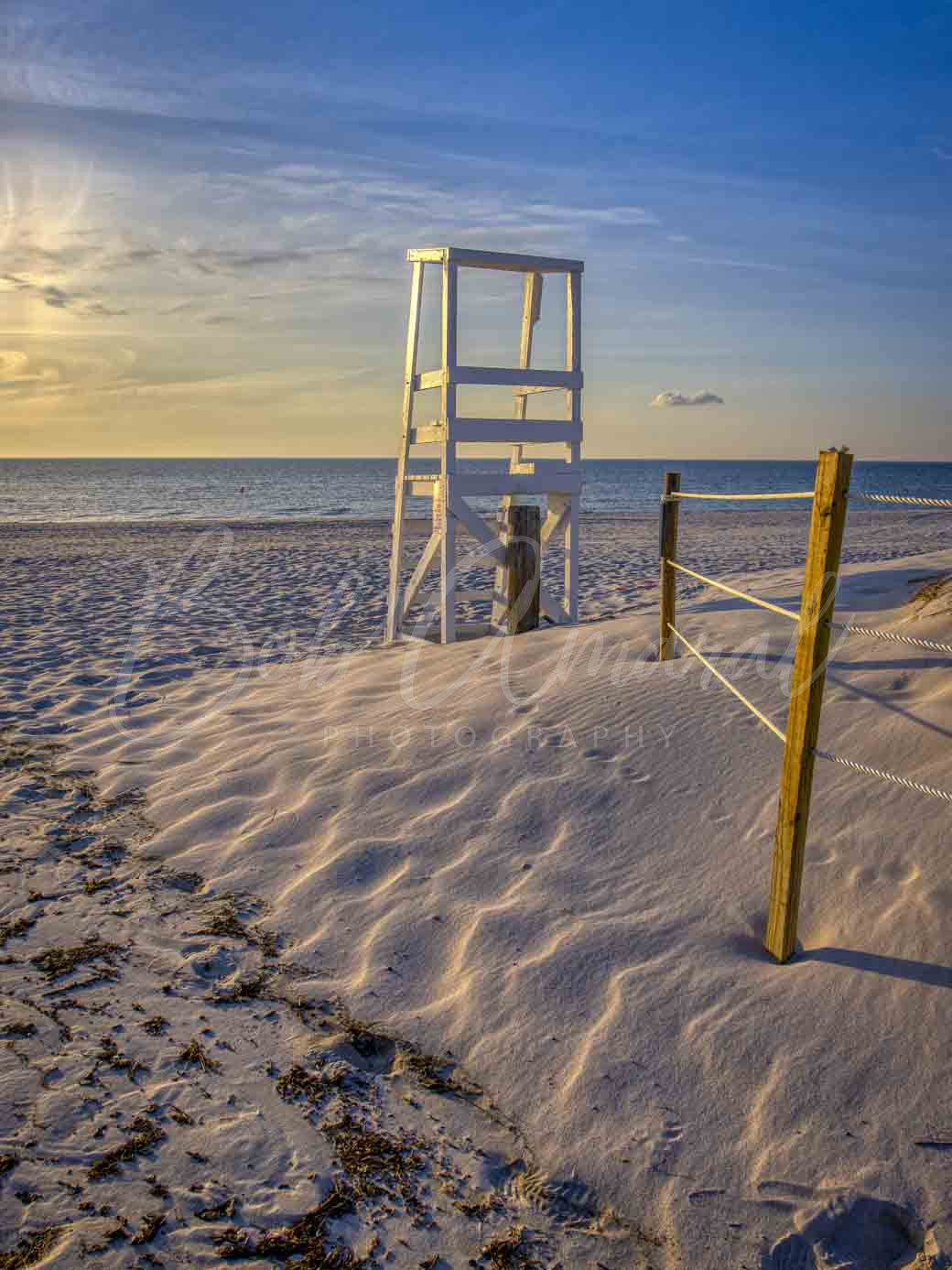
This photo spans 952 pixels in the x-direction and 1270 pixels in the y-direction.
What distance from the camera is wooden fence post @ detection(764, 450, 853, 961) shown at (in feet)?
9.04

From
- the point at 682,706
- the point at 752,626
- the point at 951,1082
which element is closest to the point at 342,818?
the point at 682,706

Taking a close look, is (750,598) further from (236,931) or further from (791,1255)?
(236,931)

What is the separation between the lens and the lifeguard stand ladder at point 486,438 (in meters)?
6.85

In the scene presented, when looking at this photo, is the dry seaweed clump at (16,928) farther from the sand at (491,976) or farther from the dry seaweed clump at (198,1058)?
the dry seaweed clump at (198,1058)

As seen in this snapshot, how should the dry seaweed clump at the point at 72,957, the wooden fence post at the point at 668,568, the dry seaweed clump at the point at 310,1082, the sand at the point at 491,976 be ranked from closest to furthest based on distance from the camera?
the sand at the point at 491,976, the dry seaweed clump at the point at 310,1082, the dry seaweed clump at the point at 72,957, the wooden fence post at the point at 668,568

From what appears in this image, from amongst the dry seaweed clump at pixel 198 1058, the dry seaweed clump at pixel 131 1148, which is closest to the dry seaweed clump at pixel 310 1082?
the dry seaweed clump at pixel 198 1058

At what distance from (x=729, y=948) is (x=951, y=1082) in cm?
80

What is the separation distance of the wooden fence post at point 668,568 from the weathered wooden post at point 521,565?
6.17 feet

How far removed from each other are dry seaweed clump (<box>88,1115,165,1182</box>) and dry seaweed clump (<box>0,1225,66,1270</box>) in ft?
0.54

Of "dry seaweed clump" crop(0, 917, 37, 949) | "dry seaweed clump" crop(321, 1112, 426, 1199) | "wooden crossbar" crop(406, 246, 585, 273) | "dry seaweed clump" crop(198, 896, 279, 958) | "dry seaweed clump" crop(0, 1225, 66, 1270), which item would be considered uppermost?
"wooden crossbar" crop(406, 246, 585, 273)

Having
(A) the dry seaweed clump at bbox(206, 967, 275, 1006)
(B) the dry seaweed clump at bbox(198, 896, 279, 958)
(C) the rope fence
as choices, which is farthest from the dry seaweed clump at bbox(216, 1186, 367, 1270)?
(C) the rope fence

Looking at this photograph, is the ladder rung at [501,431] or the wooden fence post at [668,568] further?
the ladder rung at [501,431]

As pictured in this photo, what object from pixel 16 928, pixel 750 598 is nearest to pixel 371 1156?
pixel 16 928

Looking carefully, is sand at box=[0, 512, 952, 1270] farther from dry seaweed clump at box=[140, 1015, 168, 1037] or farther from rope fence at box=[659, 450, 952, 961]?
rope fence at box=[659, 450, 952, 961]
